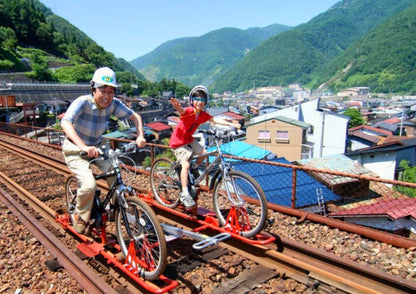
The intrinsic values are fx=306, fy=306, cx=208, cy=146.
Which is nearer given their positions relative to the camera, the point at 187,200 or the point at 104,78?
the point at 104,78

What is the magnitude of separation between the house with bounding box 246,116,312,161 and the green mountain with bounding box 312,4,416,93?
12597 cm

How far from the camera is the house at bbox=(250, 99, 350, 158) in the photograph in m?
38.9

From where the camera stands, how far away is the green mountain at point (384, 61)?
143 meters

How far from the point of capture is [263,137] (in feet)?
123

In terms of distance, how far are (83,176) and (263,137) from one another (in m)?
34.9

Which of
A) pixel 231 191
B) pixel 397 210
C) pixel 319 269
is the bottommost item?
pixel 397 210

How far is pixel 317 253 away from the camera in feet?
11.3

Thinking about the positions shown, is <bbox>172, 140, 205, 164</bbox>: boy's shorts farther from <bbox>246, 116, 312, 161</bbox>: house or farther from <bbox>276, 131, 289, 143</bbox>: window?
<bbox>276, 131, 289, 143</bbox>: window

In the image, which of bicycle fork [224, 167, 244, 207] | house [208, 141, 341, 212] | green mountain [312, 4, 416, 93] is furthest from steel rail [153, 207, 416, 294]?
green mountain [312, 4, 416, 93]

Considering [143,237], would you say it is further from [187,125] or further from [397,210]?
[397,210]

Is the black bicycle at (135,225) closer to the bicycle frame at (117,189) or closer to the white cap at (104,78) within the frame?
the bicycle frame at (117,189)

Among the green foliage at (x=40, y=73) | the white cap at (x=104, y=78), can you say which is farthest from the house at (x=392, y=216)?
the green foliage at (x=40, y=73)

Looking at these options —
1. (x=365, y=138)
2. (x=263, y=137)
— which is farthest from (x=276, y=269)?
(x=365, y=138)

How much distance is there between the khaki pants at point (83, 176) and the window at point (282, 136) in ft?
112
